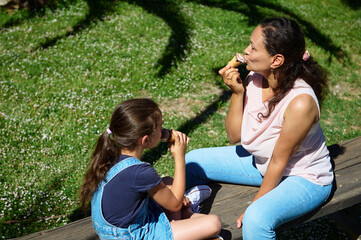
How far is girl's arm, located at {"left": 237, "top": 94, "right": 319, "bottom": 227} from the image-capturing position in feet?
7.81

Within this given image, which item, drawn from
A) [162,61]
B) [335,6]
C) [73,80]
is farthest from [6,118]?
[335,6]

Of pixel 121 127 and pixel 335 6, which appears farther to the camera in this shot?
pixel 335 6

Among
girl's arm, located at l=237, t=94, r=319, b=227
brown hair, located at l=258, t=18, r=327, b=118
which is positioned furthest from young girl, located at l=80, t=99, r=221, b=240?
brown hair, located at l=258, t=18, r=327, b=118

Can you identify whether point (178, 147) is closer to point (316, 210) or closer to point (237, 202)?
point (237, 202)

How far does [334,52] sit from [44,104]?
5.18m

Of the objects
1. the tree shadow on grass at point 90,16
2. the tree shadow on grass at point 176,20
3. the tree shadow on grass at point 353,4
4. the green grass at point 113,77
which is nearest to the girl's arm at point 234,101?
the green grass at point 113,77

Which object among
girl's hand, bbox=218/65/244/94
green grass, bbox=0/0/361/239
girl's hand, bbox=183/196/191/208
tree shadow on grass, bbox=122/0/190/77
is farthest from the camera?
tree shadow on grass, bbox=122/0/190/77

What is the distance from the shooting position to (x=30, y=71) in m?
5.70

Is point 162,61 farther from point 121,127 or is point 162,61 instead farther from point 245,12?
point 121,127

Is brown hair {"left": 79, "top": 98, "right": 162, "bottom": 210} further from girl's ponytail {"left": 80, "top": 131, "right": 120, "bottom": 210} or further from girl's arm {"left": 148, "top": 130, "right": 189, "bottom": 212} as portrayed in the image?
girl's arm {"left": 148, "top": 130, "right": 189, "bottom": 212}

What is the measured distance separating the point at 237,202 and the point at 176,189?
0.65m

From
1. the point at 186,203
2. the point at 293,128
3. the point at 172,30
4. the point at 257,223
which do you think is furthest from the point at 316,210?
the point at 172,30

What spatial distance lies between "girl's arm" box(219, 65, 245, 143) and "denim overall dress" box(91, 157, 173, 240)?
1056 millimetres

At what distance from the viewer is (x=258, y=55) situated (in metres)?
2.61
